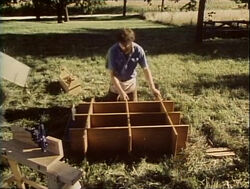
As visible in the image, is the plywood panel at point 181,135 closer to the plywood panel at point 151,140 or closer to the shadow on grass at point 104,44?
the plywood panel at point 151,140

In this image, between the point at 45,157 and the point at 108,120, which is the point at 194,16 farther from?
the point at 45,157

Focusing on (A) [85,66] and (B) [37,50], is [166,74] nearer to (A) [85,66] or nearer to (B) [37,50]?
(A) [85,66]

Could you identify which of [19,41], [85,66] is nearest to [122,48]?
[85,66]

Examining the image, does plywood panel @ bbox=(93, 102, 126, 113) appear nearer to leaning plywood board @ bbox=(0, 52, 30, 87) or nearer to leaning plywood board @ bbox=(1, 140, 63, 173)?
leaning plywood board @ bbox=(1, 140, 63, 173)

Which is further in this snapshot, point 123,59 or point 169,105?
point 169,105

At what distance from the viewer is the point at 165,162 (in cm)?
532

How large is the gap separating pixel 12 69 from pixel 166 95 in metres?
6.25

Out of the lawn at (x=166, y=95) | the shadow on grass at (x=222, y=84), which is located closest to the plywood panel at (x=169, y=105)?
the lawn at (x=166, y=95)

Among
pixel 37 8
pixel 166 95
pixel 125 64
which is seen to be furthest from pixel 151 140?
pixel 37 8

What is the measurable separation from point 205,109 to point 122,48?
2.32 meters

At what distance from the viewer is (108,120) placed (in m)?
5.95

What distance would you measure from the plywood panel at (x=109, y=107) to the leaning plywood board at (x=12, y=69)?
4.29 m

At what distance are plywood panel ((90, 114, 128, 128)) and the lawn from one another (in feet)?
2.21

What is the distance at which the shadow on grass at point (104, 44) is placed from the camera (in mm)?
12383
